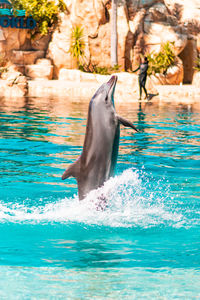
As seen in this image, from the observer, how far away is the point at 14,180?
7.68 metres

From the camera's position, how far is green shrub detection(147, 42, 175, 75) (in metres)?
28.0

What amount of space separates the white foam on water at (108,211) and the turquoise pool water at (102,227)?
1cm

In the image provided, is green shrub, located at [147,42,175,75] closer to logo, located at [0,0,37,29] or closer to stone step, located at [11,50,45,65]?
stone step, located at [11,50,45,65]

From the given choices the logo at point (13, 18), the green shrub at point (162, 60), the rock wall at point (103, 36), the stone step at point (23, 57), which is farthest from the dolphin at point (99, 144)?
the logo at point (13, 18)

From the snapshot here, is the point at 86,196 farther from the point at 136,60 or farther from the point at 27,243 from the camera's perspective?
the point at 136,60

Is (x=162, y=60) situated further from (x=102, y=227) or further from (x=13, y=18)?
(x=102, y=227)

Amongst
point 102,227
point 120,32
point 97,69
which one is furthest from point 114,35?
point 102,227

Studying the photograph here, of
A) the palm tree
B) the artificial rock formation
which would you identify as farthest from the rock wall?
the palm tree

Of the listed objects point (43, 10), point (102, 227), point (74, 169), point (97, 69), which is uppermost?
point (43, 10)

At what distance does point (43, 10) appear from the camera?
2892 centimetres

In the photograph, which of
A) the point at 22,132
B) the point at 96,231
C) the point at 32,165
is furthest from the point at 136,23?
the point at 96,231

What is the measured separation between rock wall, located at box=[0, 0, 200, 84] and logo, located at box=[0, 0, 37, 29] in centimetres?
39

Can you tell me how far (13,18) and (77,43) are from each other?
4.06m

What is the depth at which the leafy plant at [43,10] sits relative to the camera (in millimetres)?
28891
